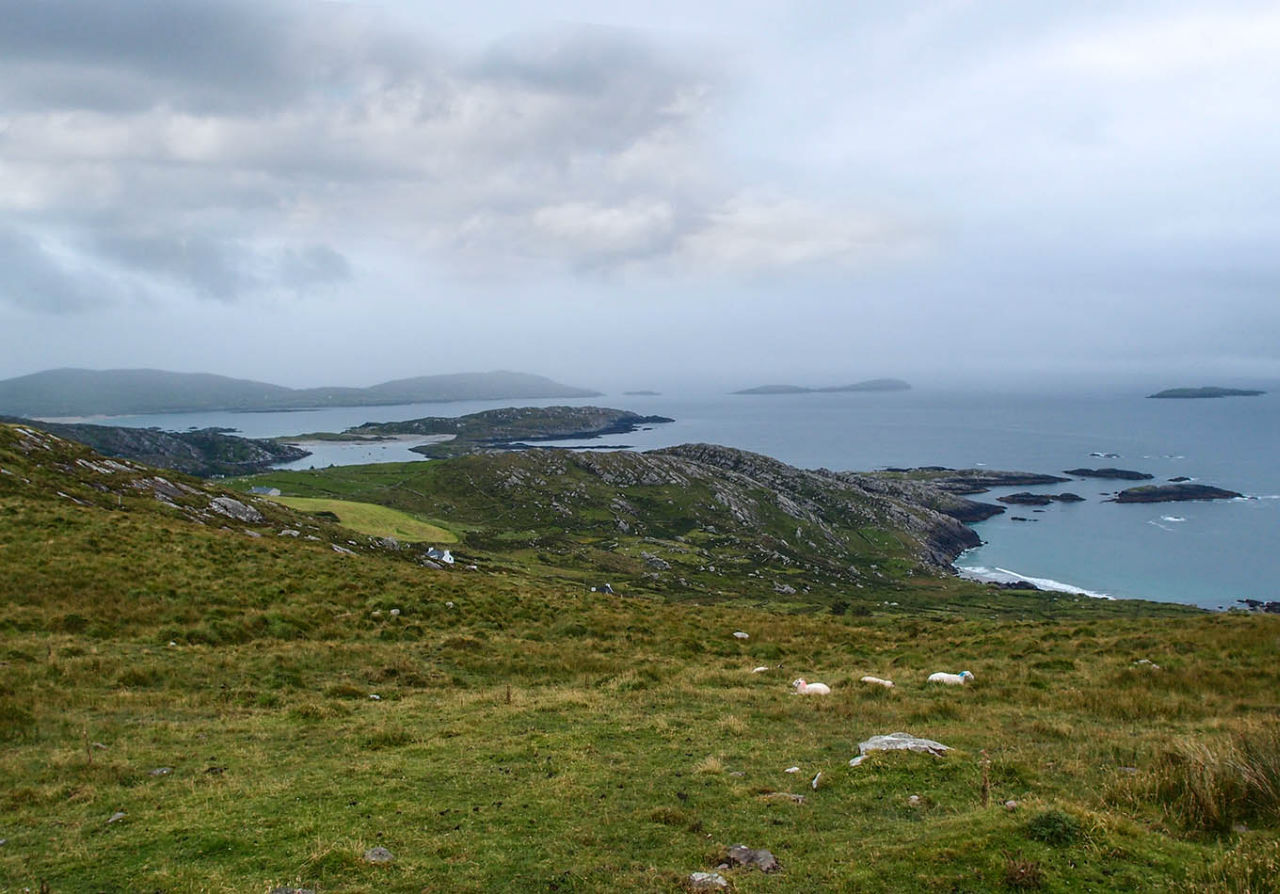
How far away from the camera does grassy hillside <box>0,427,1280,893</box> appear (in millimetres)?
7766

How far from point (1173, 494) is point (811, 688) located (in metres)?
229

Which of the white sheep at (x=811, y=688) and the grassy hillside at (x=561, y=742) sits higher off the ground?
the grassy hillside at (x=561, y=742)

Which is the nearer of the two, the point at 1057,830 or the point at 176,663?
the point at 1057,830

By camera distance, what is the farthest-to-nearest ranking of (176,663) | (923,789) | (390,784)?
(176,663) < (390,784) < (923,789)

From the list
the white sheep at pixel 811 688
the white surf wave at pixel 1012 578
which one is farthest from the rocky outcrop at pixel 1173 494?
the white sheep at pixel 811 688

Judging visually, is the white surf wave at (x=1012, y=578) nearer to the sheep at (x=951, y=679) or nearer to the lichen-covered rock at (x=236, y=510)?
the sheep at (x=951, y=679)

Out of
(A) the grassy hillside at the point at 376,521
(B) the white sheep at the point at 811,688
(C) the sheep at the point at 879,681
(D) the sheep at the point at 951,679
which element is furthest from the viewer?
(A) the grassy hillside at the point at 376,521

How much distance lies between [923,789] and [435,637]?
59.9ft

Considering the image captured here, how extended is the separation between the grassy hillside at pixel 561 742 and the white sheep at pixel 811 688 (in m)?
0.89

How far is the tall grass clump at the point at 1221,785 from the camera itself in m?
7.96

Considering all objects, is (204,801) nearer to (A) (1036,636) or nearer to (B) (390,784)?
(B) (390,784)

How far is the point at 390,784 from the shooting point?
11.0 m

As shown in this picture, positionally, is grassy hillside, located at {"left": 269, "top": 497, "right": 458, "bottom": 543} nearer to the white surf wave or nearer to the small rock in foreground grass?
the small rock in foreground grass

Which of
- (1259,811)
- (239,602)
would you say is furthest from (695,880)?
(239,602)
